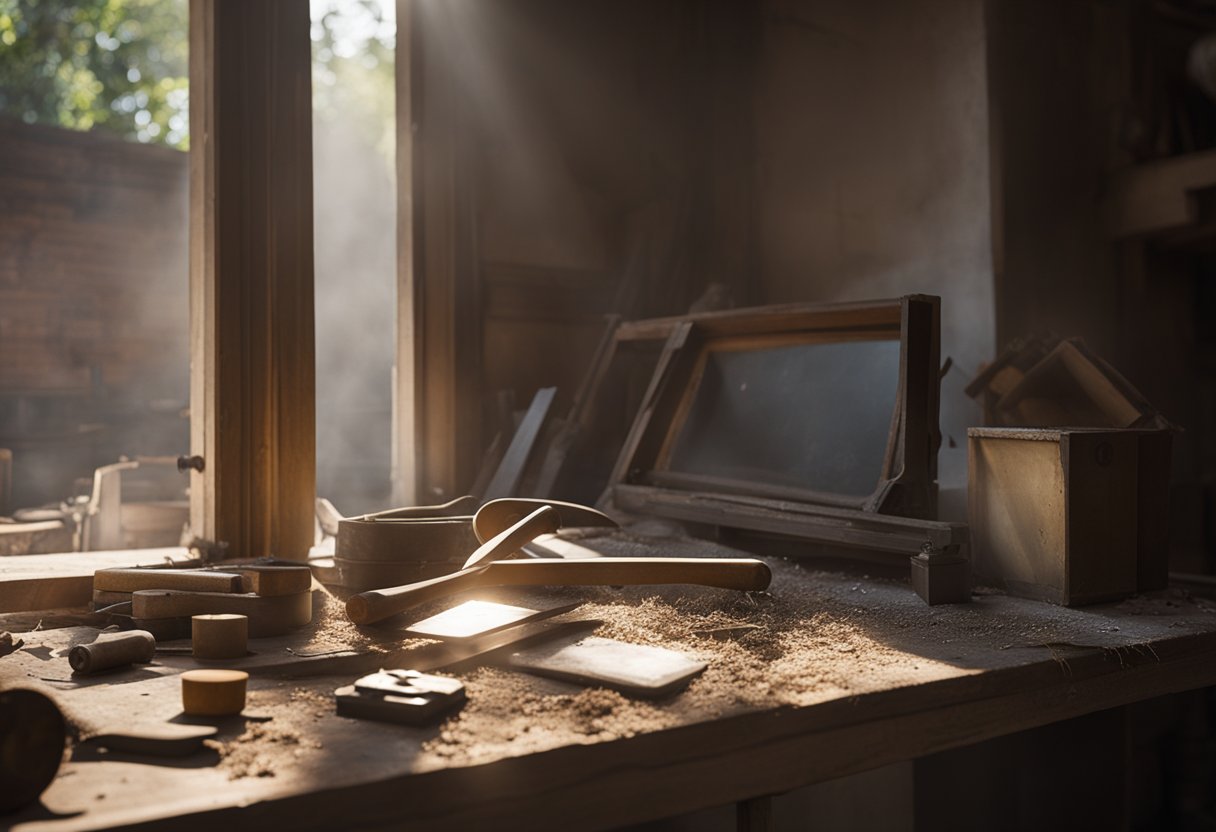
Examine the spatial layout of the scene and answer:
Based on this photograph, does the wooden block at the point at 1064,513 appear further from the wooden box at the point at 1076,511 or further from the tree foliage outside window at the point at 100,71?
the tree foliage outside window at the point at 100,71

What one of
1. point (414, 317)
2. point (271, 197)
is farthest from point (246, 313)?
point (414, 317)

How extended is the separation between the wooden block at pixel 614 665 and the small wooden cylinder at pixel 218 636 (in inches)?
22.2

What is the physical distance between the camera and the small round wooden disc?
4.79ft

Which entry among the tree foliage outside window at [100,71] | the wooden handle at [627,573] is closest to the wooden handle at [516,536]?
the wooden handle at [627,573]

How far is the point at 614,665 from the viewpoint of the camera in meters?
1.68

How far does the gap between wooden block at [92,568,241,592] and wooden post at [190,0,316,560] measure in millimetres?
1195

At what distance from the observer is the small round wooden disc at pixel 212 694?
57.5 inches

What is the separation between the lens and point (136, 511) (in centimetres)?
544

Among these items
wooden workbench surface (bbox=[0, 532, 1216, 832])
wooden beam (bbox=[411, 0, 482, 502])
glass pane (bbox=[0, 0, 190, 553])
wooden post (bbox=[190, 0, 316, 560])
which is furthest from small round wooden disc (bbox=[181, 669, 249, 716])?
glass pane (bbox=[0, 0, 190, 553])

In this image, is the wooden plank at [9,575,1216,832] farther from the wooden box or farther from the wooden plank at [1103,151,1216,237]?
the wooden plank at [1103,151,1216,237]

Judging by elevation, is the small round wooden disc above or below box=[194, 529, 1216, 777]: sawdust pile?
above

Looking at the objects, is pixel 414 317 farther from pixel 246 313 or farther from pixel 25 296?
pixel 25 296

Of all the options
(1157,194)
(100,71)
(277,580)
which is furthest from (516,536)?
(100,71)

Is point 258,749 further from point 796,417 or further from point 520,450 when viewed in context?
point 520,450
